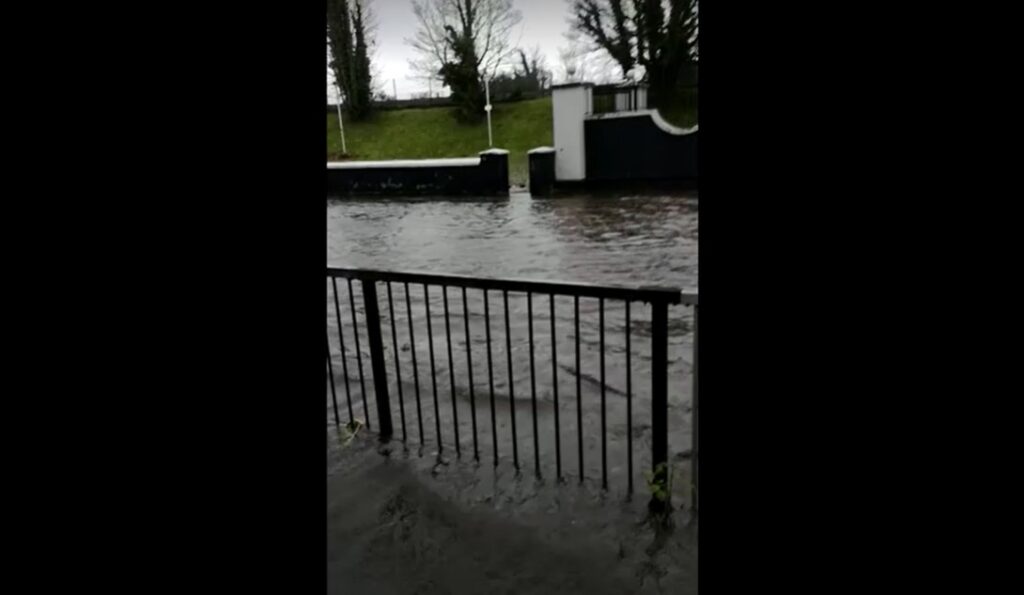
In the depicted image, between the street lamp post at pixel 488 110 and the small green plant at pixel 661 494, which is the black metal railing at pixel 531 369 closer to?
the small green plant at pixel 661 494

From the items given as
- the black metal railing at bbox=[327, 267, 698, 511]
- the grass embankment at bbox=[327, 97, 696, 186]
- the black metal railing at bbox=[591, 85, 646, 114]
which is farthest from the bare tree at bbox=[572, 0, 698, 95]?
the black metal railing at bbox=[327, 267, 698, 511]

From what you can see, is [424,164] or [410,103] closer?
[424,164]

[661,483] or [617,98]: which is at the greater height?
[617,98]

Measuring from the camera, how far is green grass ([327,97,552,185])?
28.5 meters

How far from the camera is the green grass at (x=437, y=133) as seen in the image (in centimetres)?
2853

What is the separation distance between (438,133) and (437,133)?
0.17 feet

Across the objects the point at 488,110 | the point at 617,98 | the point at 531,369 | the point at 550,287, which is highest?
the point at 488,110

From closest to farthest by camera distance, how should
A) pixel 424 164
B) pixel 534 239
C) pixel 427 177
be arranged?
pixel 534 239
pixel 424 164
pixel 427 177

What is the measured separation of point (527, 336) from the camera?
6.44 meters

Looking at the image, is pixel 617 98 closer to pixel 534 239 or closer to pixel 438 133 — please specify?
pixel 534 239

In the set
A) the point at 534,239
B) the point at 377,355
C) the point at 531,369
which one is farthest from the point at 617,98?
the point at 377,355

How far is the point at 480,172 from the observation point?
809 inches

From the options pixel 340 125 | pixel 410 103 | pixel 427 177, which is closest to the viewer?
pixel 427 177

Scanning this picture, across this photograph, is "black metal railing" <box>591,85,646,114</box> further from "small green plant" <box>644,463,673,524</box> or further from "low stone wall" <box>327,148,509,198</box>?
"small green plant" <box>644,463,673,524</box>
